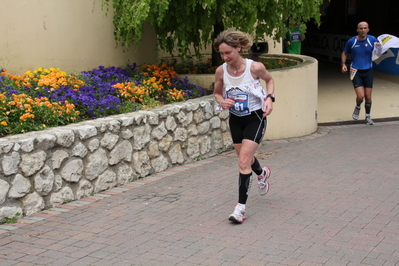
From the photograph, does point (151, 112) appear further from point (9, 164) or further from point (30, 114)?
point (9, 164)

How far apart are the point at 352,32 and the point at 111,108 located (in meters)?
19.2

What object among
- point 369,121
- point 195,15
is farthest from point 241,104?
point 369,121

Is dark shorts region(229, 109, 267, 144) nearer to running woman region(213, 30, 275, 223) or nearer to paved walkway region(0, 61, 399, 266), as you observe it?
running woman region(213, 30, 275, 223)

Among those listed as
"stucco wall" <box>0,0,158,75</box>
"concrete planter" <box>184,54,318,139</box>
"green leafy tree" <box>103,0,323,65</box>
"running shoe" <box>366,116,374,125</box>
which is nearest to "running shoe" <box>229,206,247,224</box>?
"green leafy tree" <box>103,0,323,65</box>

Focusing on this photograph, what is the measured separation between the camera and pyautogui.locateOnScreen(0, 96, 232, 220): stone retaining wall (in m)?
5.56

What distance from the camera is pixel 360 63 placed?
34.5ft

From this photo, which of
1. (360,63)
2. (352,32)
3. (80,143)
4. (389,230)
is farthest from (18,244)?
(352,32)

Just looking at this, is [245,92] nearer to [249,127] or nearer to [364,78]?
[249,127]

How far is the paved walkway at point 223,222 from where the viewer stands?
4.58m

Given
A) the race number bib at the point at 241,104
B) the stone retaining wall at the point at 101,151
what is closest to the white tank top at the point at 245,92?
the race number bib at the point at 241,104

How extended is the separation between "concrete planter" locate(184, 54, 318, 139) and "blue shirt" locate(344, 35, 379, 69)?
0.95 m

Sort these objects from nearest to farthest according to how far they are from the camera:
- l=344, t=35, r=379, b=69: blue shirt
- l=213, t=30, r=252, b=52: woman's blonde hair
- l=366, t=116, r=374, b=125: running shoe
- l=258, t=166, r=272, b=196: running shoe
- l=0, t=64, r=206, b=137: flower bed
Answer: l=213, t=30, r=252, b=52: woman's blonde hair
l=258, t=166, r=272, b=196: running shoe
l=0, t=64, r=206, b=137: flower bed
l=344, t=35, r=379, b=69: blue shirt
l=366, t=116, r=374, b=125: running shoe

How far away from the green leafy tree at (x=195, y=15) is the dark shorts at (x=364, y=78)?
175 centimetres

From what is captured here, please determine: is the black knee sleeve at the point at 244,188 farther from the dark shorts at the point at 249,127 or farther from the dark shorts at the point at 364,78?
the dark shorts at the point at 364,78
